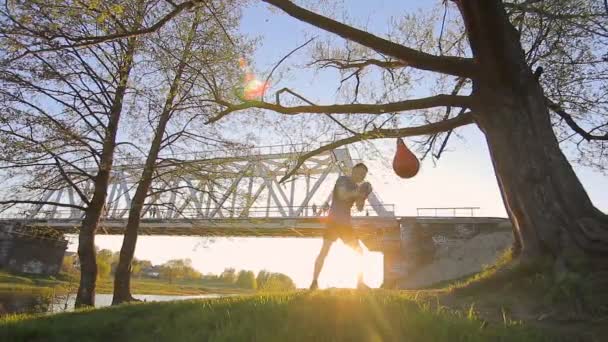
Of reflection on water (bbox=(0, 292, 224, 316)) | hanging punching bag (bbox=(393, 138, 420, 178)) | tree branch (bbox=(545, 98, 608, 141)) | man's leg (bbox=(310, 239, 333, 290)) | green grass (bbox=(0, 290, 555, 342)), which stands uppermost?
tree branch (bbox=(545, 98, 608, 141))

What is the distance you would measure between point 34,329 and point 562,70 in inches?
391

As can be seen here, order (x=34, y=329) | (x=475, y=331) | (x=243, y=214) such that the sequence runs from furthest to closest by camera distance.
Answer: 1. (x=243, y=214)
2. (x=34, y=329)
3. (x=475, y=331)

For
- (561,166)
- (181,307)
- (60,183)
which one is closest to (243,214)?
(60,183)

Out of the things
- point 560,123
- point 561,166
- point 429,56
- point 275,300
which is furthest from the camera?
point 560,123

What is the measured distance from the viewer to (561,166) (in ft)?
18.4

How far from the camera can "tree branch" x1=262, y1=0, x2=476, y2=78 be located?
223 inches

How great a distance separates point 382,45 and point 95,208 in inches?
328

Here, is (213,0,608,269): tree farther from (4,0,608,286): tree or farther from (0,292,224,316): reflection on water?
(0,292,224,316): reflection on water

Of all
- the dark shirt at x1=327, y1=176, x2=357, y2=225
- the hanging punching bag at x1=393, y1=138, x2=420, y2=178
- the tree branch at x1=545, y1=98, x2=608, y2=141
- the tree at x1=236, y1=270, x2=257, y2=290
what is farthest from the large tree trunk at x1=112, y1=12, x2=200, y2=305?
the tree at x1=236, y1=270, x2=257, y2=290

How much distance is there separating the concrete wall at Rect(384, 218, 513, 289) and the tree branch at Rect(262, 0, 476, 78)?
21.2 metres

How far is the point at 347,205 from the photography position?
5.83 m

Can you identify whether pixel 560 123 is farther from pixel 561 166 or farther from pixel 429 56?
pixel 429 56

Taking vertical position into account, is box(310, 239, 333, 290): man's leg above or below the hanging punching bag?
below

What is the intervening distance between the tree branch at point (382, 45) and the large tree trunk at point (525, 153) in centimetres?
35
